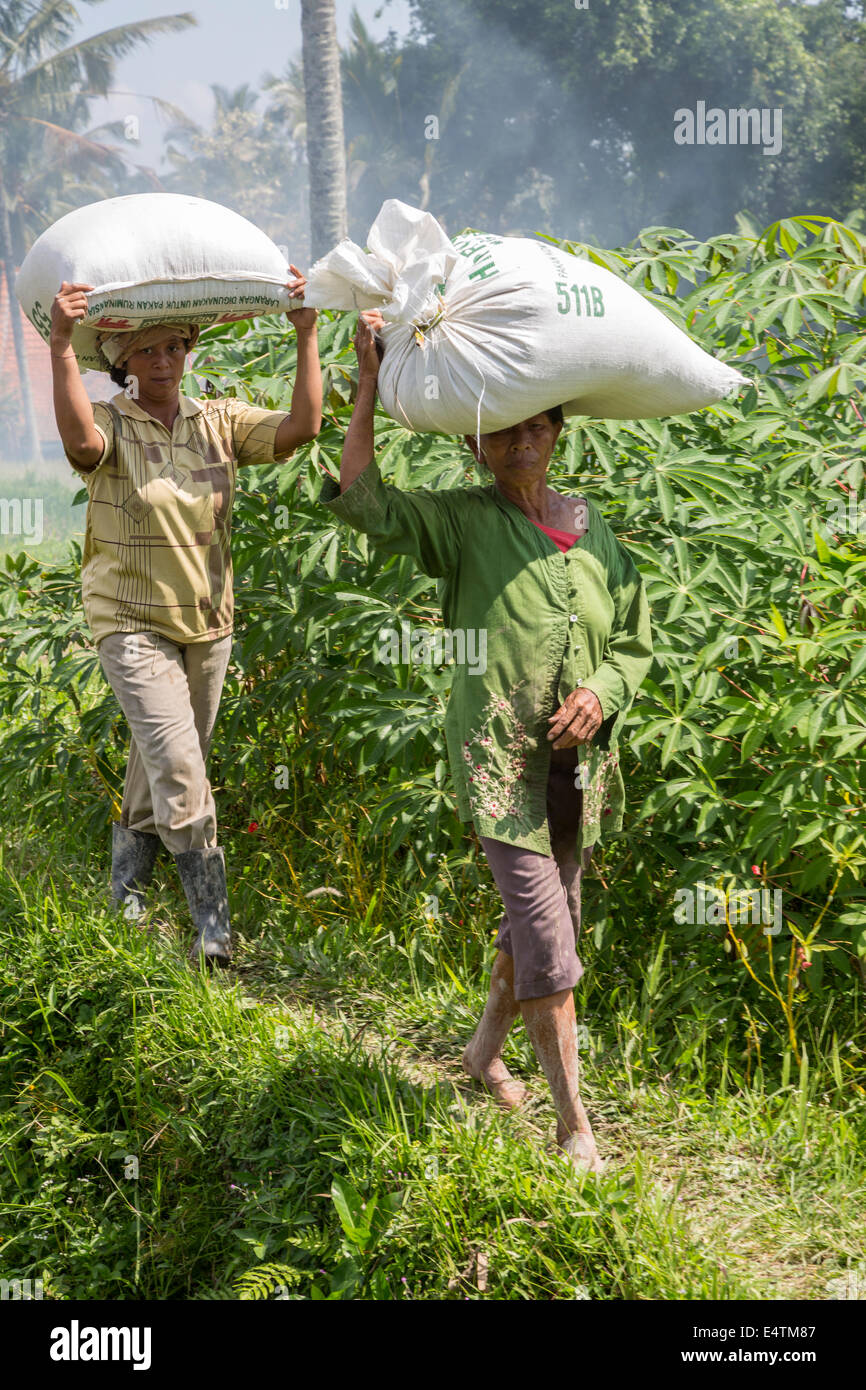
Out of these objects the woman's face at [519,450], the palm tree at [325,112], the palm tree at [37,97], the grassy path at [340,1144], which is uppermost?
the palm tree at [37,97]

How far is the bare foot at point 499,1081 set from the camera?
118 inches

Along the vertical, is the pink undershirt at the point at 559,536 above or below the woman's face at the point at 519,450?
below

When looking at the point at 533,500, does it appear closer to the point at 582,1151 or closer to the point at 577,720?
the point at 577,720

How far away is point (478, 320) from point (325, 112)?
1536 cm

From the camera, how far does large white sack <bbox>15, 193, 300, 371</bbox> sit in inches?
119

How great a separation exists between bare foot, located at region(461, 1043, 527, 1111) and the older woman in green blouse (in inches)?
10.8

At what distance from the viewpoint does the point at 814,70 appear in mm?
32219

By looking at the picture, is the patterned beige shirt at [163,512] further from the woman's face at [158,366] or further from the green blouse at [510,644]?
the green blouse at [510,644]

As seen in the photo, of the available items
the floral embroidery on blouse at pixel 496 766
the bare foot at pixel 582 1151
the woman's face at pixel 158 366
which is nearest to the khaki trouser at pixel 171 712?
the woman's face at pixel 158 366

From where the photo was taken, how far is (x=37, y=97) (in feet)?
111

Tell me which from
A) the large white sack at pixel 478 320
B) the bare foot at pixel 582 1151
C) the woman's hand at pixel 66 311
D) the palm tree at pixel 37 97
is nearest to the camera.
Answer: the large white sack at pixel 478 320

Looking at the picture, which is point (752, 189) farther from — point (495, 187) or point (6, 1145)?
point (6, 1145)

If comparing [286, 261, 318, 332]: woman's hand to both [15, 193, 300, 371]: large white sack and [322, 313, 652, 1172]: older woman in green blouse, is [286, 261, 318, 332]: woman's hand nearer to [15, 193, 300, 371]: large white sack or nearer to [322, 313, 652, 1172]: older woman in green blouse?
[15, 193, 300, 371]: large white sack

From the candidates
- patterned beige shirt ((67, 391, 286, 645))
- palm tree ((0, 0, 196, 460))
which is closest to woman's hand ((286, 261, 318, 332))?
patterned beige shirt ((67, 391, 286, 645))
